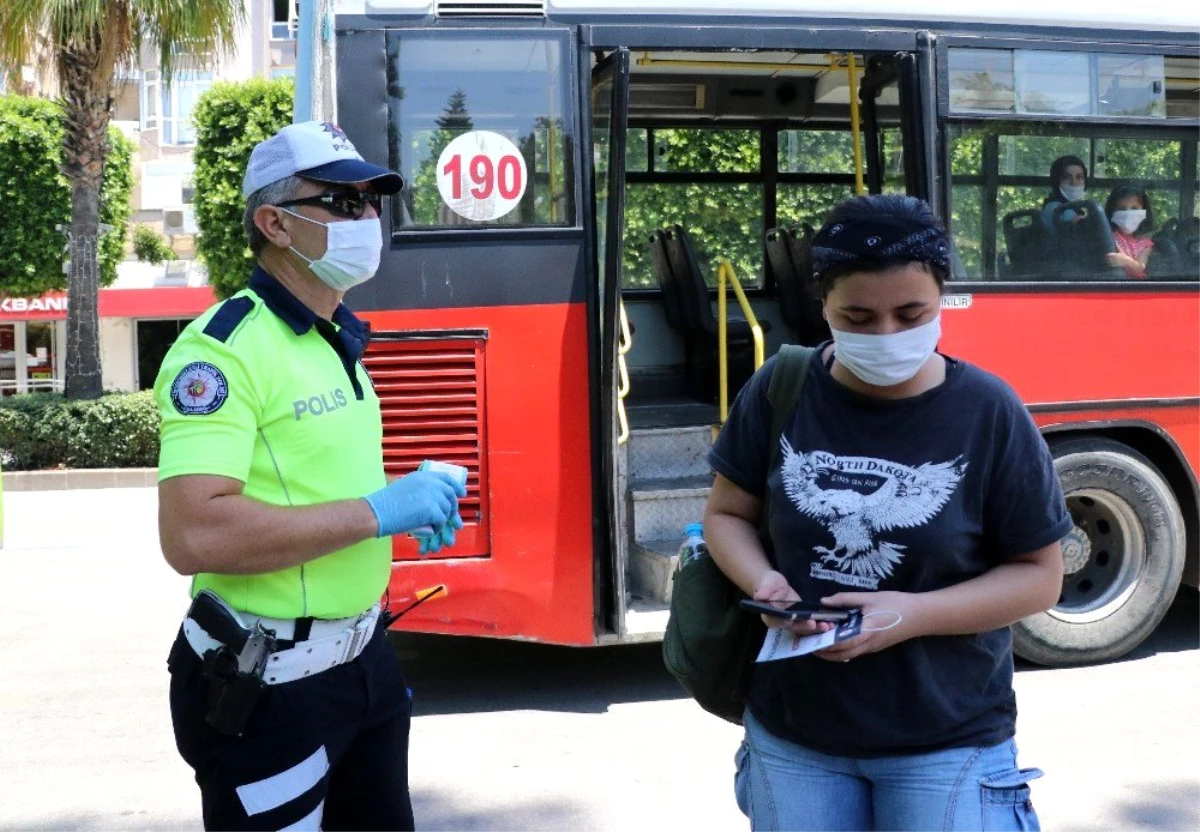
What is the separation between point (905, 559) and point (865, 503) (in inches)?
4.5

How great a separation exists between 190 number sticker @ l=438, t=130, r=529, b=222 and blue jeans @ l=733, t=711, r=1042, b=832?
3.42m

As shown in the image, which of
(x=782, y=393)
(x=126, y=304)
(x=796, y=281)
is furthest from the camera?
(x=126, y=304)

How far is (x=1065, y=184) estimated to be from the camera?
5938 millimetres

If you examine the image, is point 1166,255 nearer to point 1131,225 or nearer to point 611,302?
point 1131,225

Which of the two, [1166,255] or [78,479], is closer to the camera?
[1166,255]

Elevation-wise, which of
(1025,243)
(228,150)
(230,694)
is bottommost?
(230,694)

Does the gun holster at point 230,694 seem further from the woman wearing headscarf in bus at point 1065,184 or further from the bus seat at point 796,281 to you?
the bus seat at point 796,281

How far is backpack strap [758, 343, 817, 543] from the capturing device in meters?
2.34

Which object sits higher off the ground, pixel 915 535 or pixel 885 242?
pixel 885 242

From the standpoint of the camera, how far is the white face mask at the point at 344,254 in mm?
2541

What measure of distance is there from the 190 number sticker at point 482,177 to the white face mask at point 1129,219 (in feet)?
9.12

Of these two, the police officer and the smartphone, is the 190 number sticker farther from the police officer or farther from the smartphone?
the smartphone

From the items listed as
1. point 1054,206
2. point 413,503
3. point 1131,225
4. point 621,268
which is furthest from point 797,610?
point 1131,225

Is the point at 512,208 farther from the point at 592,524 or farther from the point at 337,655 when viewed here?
the point at 337,655
